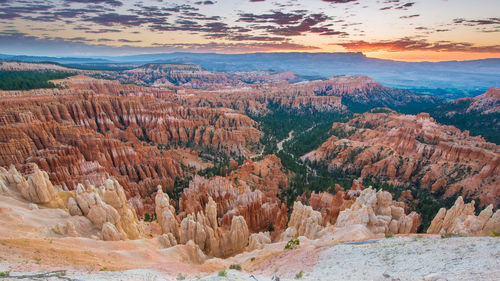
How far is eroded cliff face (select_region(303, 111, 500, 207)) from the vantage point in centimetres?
4422

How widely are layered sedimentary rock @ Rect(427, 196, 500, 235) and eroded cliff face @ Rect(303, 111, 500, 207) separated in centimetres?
2773

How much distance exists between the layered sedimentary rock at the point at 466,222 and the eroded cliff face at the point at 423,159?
27.7 m

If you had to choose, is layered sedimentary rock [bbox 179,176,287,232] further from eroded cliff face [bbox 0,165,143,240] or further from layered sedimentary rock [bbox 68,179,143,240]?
eroded cliff face [bbox 0,165,143,240]

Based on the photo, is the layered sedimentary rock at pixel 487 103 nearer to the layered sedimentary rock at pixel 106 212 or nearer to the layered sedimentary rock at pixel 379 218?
the layered sedimentary rock at pixel 379 218

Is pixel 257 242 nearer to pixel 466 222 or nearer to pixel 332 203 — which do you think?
pixel 332 203

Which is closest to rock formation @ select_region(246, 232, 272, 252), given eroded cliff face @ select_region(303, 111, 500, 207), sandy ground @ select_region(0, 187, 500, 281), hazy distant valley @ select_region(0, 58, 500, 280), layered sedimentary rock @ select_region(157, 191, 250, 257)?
hazy distant valley @ select_region(0, 58, 500, 280)

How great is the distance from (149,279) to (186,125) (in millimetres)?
65772

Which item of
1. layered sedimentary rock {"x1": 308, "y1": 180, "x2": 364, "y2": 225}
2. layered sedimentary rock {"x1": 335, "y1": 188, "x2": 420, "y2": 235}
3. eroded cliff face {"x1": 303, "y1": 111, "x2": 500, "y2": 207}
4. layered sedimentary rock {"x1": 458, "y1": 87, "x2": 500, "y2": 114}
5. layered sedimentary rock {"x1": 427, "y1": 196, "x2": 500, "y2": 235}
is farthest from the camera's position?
layered sedimentary rock {"x1": 458, "y1": 87, "x2": 500, "y2": 114}

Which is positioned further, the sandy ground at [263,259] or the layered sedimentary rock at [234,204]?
the layered sedimentary rock at [234,204]

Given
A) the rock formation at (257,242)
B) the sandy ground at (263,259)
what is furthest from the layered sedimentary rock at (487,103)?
the sandy ground at (263,259)

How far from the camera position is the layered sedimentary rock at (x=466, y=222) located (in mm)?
15266

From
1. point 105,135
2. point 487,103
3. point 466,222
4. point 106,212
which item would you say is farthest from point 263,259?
point 487,103

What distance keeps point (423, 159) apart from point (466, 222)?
42.9 metres

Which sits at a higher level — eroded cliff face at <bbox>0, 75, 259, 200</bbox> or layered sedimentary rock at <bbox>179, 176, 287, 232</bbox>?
eroded cliff face at <bbox>0, 75, 259, 200</bbox>
